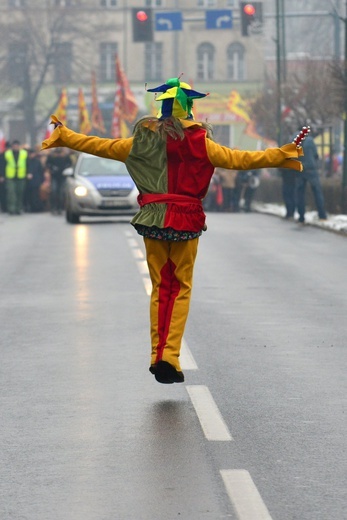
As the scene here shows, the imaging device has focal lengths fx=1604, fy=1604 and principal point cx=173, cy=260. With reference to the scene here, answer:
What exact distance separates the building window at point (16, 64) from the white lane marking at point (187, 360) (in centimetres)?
6975

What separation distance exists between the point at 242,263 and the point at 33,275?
9.81 feet

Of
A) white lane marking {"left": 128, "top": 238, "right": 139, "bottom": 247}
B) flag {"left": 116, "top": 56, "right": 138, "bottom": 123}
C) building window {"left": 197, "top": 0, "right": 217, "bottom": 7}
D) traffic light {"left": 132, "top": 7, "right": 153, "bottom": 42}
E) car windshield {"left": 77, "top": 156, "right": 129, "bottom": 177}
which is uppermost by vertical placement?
building window {"left": 197, "top": 0, "right": 217, "bottom": 7}

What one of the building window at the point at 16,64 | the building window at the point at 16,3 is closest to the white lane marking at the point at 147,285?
the building window at the point at 16,64

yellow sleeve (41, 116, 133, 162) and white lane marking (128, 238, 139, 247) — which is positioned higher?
yellow sleeve (41, 116, 133, 162)

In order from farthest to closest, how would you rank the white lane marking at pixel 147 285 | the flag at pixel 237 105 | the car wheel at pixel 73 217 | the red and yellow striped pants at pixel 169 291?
the flag at pixel 237 105 < the car wheel at pixel 73 217 < the white lane marking at pixel 147 285 < the red and yellow striped pants at pixel 169 291

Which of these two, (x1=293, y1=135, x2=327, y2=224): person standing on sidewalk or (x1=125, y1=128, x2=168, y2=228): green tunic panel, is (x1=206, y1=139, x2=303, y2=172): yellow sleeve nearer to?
(x1=125, y1=128, x2=168, y2=228): green tunic panel

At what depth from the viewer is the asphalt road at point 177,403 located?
243 inches

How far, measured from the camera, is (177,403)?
8508 millimetres

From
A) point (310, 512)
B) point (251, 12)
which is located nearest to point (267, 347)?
point (310, 512)

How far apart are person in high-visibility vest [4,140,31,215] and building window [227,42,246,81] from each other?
5262 centimetres

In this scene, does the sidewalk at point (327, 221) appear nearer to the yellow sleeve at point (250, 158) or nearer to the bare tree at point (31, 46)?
the yellow sleeve at point (250, 158)

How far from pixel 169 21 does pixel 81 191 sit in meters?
13.8

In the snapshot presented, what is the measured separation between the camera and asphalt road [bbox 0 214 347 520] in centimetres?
616

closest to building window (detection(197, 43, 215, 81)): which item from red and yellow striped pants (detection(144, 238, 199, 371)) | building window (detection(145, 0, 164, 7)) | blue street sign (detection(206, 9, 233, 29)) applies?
building window (detection(145, 0, 164, 7))
